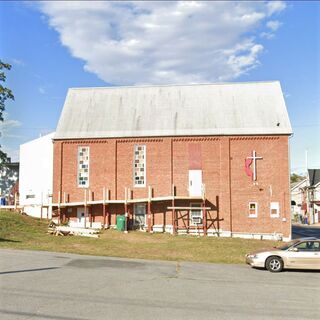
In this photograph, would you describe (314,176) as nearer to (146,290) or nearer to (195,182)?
(195,182)

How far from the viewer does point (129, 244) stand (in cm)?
2464

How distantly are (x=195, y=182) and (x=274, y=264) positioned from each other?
15.9 metres

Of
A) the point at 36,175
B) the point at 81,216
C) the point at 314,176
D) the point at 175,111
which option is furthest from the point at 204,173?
the point at 314,176

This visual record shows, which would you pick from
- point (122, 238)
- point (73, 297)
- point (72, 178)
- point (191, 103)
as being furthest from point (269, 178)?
point (73, 297)

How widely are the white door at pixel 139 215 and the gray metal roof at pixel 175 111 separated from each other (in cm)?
566

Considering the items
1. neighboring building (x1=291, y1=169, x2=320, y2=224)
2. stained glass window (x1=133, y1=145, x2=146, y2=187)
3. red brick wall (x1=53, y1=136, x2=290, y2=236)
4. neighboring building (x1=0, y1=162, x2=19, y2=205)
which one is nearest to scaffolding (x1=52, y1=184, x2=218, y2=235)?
red brick wall (x1=53, y1=136, x2=290, y2=236)

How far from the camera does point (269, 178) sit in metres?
31.5

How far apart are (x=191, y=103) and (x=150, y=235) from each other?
12117 mm

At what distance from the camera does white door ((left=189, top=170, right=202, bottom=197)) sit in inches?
1257

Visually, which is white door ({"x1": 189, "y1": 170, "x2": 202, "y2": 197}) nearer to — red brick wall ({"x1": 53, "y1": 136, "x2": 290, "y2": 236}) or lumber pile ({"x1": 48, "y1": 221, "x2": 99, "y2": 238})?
red brick wall ({"x1": 53, "y1": 136, "x2": 290, "y2": 236})

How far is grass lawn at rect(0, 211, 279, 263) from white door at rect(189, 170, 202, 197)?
4286 mm

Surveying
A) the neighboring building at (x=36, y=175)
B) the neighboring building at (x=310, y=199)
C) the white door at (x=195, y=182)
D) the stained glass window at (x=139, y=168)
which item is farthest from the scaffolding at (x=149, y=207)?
the neighboring building at (x=310, y=199)

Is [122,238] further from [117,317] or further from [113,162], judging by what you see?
[117,317]

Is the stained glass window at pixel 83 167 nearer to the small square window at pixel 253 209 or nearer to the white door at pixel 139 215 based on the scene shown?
the white door at pixel 139 215
